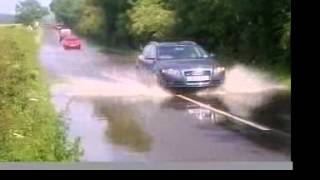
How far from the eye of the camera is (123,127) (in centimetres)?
370

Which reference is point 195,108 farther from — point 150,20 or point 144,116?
point 150,20

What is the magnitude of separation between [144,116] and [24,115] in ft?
2.00

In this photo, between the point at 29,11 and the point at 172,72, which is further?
the point at 172,72

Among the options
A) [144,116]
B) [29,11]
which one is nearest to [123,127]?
[144,116]

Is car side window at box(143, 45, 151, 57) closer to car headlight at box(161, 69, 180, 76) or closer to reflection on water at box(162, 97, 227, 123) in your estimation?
car headlight at box(161, 69, 180, 76)

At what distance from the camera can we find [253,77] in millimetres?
3682

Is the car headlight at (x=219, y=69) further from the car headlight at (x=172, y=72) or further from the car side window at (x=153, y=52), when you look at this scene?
the car side window at (x=153, y=52)

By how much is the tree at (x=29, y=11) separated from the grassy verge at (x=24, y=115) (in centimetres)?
7

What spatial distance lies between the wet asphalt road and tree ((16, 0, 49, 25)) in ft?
0.40

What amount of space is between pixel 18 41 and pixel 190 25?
2.90ft

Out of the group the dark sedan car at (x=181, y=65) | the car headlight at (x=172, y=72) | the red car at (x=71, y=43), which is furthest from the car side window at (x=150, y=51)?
the red car at (x=71, y=43)
